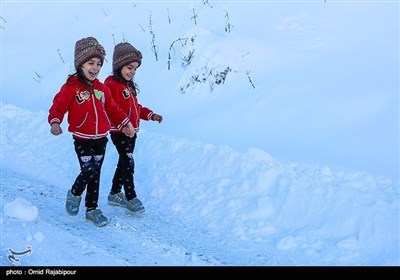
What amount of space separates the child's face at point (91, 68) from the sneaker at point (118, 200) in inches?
45.1

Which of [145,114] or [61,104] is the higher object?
[145,114]

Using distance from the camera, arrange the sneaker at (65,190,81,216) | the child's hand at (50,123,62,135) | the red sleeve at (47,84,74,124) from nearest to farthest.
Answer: the child's hand at (50,123,62,135) < the red sleeve at (47,84,74,124) < the sneaker at (65,190,81,216)

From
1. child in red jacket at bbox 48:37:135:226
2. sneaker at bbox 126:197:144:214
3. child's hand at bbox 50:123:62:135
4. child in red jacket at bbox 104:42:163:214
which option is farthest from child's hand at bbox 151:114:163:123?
child's hand at bbox 50:123:62:135

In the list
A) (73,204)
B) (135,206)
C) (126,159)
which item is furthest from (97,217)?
(126,159)

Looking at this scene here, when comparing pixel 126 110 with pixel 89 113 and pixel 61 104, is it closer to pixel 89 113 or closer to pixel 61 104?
pixel 89 113

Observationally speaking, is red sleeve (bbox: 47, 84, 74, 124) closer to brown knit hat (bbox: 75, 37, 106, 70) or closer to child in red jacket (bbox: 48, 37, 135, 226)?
child in red jacket (bbox: 48, 37, 135, 226)

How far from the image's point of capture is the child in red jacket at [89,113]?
14.4 ft

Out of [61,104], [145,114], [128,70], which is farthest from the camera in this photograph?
[145,114]

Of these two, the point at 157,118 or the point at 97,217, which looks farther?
the point at 157,118

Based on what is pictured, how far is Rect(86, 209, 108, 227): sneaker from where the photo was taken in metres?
4.59

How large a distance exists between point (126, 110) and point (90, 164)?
541mm

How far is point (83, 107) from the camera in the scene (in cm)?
443

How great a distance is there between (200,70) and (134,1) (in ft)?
10.2

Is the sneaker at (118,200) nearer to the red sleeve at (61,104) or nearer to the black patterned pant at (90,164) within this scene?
the black patterned pant at (90,164)
